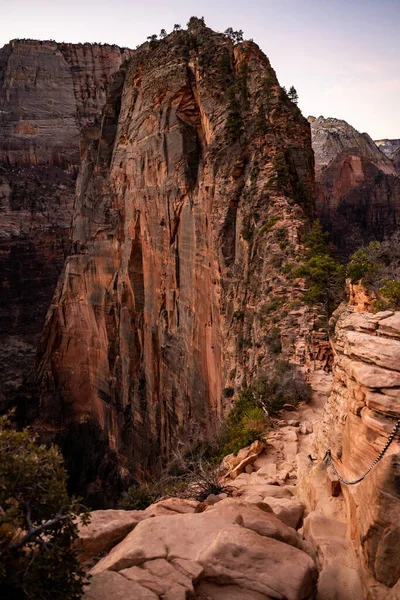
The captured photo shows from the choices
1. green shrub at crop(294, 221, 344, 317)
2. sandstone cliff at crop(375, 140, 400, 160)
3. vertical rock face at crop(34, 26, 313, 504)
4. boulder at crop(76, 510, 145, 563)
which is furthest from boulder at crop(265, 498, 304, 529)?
sandstone cliff at crop(375, 140, 400, 160)

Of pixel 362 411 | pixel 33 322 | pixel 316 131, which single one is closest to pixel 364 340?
pixel 362 411

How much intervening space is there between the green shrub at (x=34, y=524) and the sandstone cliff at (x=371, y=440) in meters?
3.27

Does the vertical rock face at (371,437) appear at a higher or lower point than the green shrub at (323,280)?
lower

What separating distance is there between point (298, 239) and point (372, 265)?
699 centimetres

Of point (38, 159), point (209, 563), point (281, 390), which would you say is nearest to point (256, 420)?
point (281, 390)

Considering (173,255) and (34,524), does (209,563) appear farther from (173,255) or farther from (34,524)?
(173,255)

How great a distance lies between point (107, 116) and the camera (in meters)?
37.2

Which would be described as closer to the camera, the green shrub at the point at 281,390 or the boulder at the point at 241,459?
the boulder at the point at 241,459

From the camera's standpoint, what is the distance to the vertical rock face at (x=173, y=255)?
811 inches

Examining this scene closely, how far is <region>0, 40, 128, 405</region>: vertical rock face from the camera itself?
66.6m

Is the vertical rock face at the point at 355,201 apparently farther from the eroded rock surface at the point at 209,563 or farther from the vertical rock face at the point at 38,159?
the eroded rock surface at the point at 209,563

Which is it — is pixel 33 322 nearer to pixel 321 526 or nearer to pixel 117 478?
pixel 117 478

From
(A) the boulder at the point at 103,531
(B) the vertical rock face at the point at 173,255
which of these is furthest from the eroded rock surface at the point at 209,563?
(B) the vertical rock face at the point at 173,255

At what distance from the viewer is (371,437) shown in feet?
19.9
